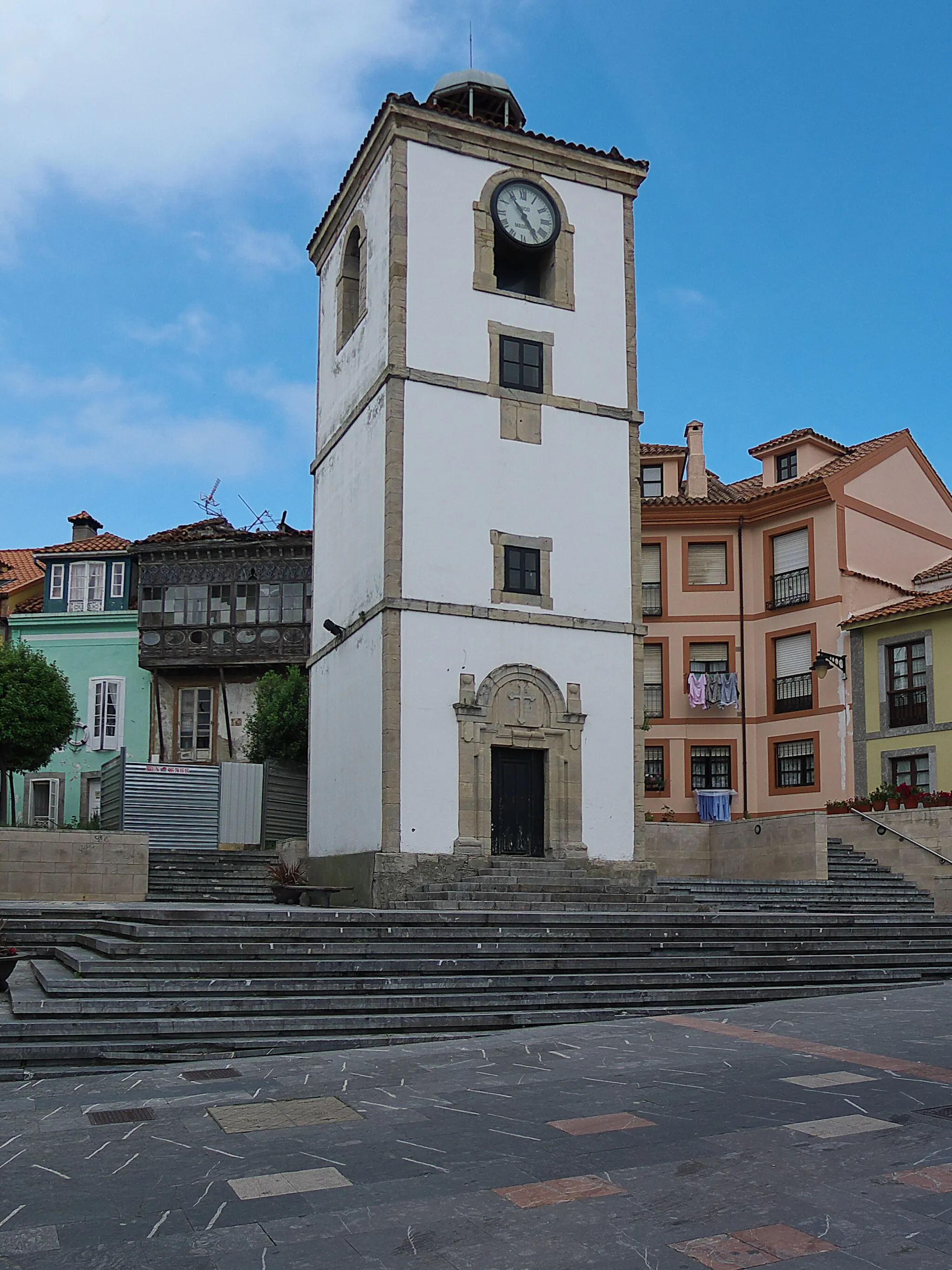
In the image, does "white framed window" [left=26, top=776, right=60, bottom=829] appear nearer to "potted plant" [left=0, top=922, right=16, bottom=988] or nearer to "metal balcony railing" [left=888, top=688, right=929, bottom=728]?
"metal balcony railing" [left=888, top=688, right=929, bottom=728]

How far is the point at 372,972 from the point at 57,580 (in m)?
31.7

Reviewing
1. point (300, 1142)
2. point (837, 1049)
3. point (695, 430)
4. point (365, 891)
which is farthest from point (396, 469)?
point (695, 430)

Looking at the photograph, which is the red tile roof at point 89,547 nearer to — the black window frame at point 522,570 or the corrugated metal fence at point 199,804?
the corrugated metal fence at point 199,804

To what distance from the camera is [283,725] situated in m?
33.9

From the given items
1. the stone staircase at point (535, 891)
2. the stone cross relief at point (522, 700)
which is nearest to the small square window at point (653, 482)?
the stone cross relief at point (522, 700)

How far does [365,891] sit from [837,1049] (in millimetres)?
12025

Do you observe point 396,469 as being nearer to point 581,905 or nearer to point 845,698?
point 581,905

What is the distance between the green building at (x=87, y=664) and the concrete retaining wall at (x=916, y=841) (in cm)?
2265

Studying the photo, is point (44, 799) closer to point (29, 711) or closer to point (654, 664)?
point (29, 711)

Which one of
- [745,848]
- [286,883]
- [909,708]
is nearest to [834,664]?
[909,708]

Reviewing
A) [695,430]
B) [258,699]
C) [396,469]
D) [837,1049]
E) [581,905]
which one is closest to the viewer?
[837,1049]

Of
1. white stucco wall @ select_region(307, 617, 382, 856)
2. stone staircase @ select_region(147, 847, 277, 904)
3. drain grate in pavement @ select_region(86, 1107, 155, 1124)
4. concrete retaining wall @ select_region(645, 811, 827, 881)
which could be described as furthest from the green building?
drain grate in pavement @ select_region(86, 1107, 155, 1124)

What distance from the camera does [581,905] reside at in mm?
20406

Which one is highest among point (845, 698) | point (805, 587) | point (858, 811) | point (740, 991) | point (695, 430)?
point (695, 430)
